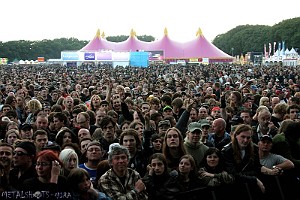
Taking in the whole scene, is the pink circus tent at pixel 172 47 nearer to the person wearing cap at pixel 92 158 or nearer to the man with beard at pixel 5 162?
the person wearing cap at pixel 92 158

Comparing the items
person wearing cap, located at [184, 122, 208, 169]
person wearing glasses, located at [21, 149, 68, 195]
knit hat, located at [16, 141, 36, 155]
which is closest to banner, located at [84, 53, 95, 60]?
person wearing cap, located at [184, 122, 208, 169]

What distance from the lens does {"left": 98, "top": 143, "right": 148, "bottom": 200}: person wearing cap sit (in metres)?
5.18

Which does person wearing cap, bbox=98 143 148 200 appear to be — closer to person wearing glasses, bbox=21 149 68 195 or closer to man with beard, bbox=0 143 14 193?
person wearing glasses, bbox=21 149 68 195

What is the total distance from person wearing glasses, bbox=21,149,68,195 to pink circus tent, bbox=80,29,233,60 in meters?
79.5

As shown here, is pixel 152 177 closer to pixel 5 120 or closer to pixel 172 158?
pixel 172 158

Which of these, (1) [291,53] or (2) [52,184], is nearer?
(2) [52,184]

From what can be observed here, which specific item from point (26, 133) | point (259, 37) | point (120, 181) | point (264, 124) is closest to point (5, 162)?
point (120, 181)

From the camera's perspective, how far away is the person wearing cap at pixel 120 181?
518cm

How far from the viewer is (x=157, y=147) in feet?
22.4

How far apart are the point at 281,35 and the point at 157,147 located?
121557 millimetres

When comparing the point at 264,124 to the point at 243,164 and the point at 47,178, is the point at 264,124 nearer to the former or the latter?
the point at 243,164

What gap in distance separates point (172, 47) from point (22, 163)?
8152 cm

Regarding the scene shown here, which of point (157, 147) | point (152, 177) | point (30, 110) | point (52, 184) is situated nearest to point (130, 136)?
point (157, 147)

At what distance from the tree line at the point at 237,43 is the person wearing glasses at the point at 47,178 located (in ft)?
378
